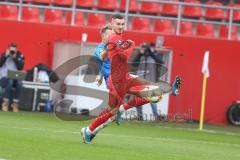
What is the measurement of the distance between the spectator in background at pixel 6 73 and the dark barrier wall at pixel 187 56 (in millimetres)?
1664

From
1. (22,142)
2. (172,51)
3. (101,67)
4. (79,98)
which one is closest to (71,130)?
(101,67)

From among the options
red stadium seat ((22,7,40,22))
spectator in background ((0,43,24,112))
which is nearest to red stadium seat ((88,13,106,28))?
red stadium seat ((22,7,40,22))

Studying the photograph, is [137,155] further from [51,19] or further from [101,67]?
[51,19]

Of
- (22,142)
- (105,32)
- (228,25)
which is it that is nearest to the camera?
(22,142)

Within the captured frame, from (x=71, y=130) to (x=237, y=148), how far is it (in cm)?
370

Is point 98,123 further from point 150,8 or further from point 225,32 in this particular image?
point 150,8

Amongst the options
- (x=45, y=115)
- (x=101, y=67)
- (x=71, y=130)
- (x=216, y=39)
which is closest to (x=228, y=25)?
(x=216, y=39)

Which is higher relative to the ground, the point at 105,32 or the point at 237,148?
the point at 105,32

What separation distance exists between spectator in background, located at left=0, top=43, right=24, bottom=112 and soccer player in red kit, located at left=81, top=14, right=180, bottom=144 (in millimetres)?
10244

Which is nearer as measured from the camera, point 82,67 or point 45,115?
point 45,115

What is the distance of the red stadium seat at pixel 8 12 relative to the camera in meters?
27.3

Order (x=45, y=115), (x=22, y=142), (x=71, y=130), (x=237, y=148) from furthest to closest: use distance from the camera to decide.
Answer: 1. (x=45, y=115)
2. (x=71, y=130)
3. (x=237, y=148)
4. (x=22, y=142)

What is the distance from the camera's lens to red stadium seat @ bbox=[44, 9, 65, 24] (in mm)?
27408

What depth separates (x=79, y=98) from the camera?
25297mm
